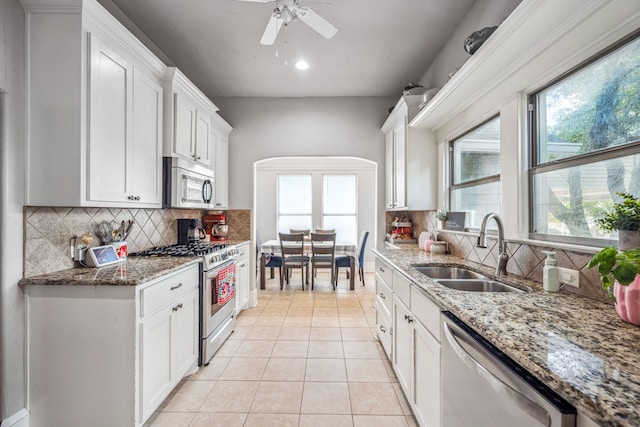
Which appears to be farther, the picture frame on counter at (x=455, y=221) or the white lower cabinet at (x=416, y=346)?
the picture frame on counter at (x=455, y=221)

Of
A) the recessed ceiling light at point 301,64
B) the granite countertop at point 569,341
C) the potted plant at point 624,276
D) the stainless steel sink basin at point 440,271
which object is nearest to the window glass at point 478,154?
the stainless steel sink basin at point 440,271

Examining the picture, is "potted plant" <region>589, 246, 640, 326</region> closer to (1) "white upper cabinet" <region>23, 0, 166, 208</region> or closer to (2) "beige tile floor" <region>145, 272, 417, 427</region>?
(2) "beige tile floor" <region>145, 272, 417, 427</region>

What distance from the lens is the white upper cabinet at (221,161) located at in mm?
3484

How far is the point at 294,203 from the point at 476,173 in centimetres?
Answer: 465

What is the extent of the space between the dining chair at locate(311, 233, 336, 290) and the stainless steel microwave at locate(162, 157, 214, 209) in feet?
6.60

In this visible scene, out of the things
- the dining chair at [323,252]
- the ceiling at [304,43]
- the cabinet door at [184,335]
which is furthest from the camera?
the dining chair at [323,252]

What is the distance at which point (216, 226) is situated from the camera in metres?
3.68

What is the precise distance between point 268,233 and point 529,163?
5.55 metres

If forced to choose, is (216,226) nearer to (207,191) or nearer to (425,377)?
(207,191)

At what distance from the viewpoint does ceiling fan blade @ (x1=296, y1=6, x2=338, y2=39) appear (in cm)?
181

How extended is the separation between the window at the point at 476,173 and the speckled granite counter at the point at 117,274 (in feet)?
7.73

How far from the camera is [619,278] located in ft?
2.95

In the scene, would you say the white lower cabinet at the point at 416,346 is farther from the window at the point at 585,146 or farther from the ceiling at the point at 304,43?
the ceiling at the point at 304,43

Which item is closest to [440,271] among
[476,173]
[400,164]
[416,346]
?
[416,346]
